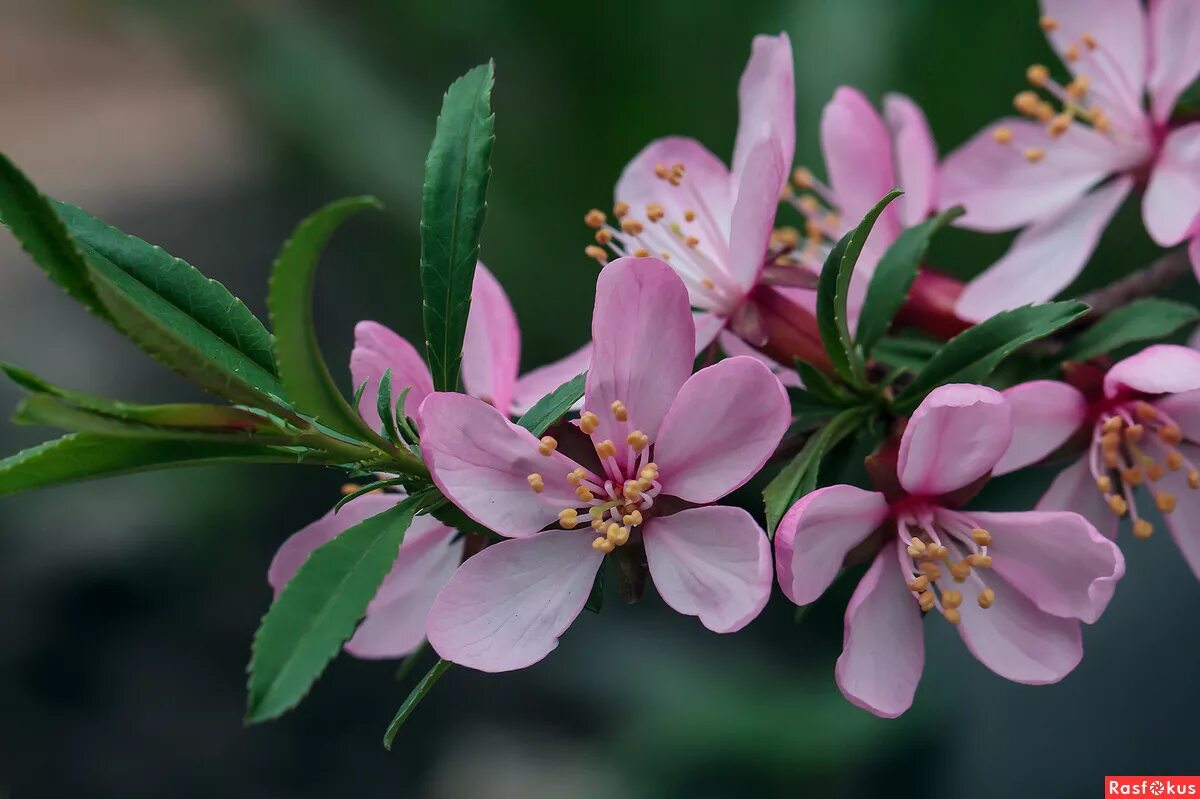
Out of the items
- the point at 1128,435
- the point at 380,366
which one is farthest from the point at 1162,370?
the point at 380,366

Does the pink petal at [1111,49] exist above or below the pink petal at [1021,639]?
above

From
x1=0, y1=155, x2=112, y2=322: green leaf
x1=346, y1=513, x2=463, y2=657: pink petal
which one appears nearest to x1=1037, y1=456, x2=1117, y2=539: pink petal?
x1=346, y1=513, x2=463, y2=657: pink petal

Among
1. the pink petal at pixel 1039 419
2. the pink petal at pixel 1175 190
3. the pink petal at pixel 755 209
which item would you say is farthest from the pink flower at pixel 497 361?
the pink petal at pixel 1175 190

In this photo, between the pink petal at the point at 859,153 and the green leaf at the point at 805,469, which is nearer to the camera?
the green leaf at the point at 805,469

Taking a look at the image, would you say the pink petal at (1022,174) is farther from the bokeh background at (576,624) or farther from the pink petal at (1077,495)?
the bokeh background at (576,624)

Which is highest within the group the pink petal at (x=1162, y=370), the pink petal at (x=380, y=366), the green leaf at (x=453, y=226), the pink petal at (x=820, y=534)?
the green leaf at (x=453, y=226)

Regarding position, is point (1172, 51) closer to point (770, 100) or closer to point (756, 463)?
point (770, 100)

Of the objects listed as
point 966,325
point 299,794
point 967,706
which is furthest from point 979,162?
point 299,794
